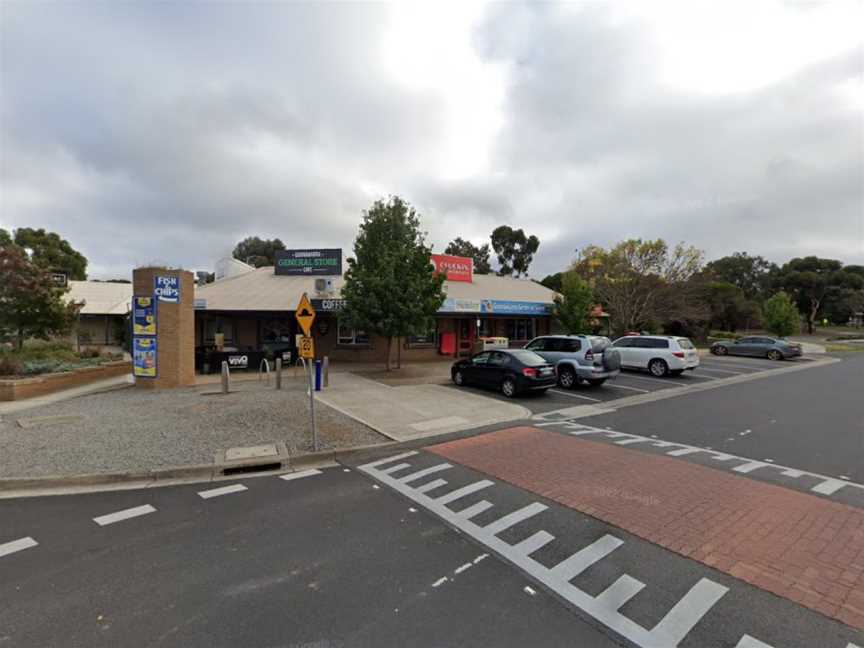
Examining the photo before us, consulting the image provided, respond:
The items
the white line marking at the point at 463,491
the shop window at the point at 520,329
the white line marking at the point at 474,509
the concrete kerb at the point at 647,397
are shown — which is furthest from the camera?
the shop window at the point at 520,329

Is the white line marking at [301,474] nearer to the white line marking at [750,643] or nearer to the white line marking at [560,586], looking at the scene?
the white line marking at [560,586]

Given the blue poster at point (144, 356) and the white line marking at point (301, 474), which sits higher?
the blue poster at point (144, 356)

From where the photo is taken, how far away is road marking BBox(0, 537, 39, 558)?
3.80 meters

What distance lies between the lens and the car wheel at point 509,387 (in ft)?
40.3

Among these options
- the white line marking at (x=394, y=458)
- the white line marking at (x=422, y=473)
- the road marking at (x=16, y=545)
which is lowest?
the white line marking at (x=394, y=458)

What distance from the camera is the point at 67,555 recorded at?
3754 mm

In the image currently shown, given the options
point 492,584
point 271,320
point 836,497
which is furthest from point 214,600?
point 271,320

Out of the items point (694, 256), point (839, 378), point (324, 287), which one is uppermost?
point (694, 256)

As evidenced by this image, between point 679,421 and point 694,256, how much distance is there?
82.5ft

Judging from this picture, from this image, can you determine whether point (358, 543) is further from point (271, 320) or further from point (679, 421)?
point (271, 320)

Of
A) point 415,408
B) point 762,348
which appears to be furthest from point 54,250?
point 762,348

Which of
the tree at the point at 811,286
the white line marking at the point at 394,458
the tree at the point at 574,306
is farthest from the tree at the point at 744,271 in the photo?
the white line marking at the point at 394,458

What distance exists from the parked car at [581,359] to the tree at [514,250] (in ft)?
148

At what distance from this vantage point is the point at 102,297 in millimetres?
29906
